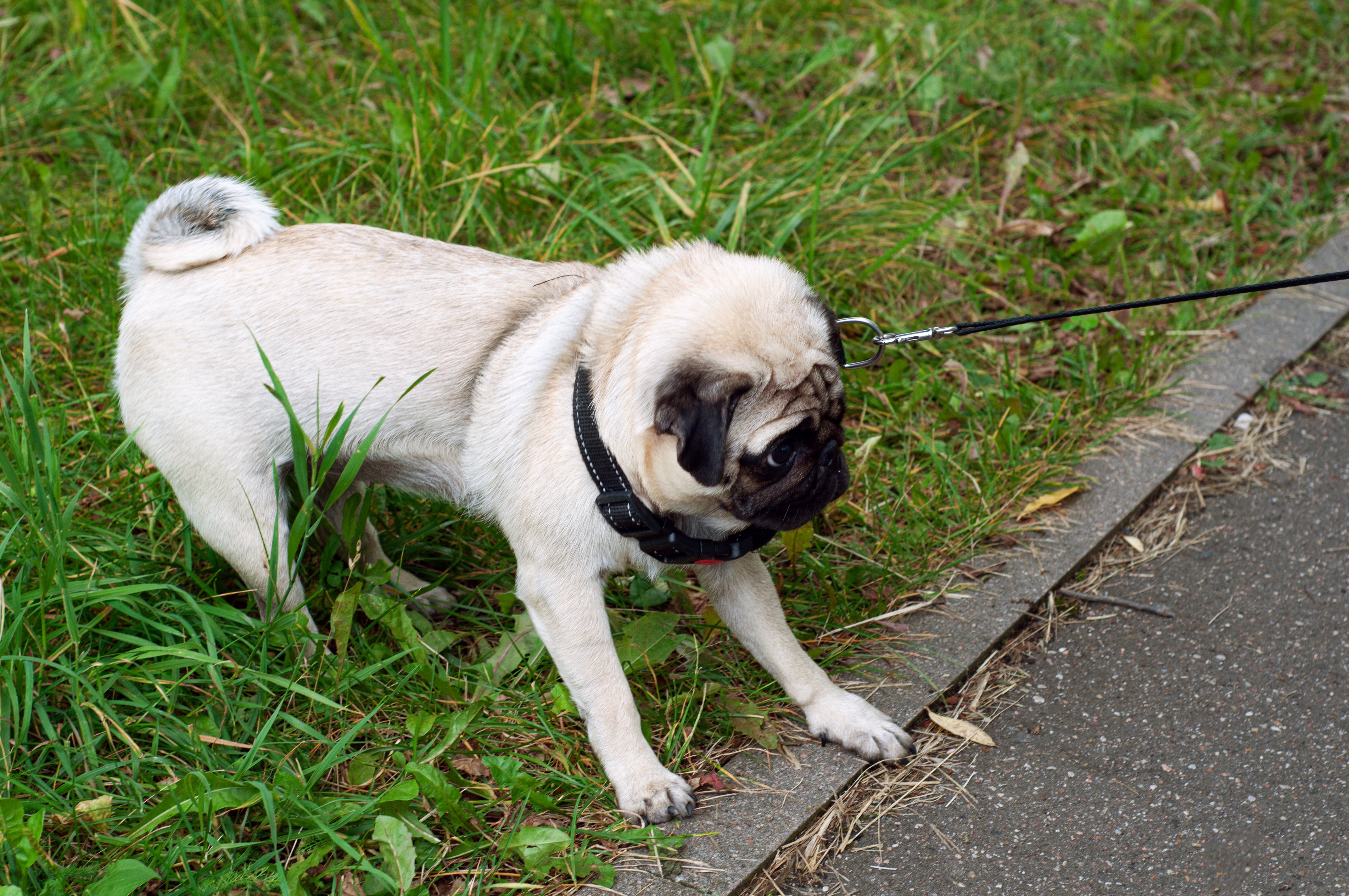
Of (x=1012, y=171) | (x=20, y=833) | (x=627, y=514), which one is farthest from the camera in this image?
(x=1012, y=171)

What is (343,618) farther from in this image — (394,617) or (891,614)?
(891,614)

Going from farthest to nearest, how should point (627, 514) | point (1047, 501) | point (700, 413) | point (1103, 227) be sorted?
1. point (1103, 227)
2. point (1047, 501)
3. point (627, 514)
4. point (700, 413)

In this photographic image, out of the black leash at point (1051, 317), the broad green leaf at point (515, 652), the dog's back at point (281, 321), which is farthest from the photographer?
the broad green leaf at point (515, 652)

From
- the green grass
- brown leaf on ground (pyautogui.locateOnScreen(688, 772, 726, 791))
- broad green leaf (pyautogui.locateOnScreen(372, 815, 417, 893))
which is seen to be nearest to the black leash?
the green grass

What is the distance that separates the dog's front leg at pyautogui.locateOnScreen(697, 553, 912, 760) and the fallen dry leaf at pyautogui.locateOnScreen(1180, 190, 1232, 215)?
138 inches

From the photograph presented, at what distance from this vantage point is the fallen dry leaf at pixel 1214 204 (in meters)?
5.16

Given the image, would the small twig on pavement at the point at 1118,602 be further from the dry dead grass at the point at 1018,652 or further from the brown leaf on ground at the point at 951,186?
the brown leaf on ground at the point at 951,186

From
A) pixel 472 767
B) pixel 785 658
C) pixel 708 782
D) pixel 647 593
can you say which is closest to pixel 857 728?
pixel 785 658

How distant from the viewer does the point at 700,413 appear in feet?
7.81

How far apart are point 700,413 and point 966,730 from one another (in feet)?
4.32

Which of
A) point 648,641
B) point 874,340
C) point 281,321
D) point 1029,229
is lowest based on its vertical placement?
point 648,641

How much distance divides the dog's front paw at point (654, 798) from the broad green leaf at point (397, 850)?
21.1 inches

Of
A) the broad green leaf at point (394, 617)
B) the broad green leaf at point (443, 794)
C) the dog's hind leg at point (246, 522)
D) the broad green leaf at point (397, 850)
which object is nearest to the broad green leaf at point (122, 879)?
the broad green leaf at point (397, 850)

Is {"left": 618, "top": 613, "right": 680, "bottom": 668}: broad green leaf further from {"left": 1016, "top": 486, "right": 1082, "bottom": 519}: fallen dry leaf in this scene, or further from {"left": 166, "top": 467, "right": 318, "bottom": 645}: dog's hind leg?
{"left": 1016, "top": 486, "right": 1082, "bottom": 519}: fallen dry leaf
